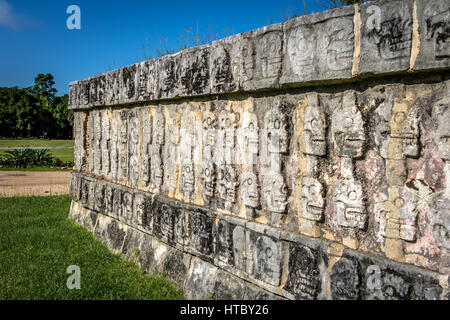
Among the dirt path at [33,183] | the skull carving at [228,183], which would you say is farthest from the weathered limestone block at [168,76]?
the dirt path at [33,183]

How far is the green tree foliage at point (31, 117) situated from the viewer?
142ft

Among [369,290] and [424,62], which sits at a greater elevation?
[424,62]

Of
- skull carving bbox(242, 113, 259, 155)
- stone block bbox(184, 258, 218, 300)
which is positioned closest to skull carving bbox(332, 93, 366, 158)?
skull carving bbox(242, 113, 259, 155)

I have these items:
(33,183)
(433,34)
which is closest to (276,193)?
(433,34)

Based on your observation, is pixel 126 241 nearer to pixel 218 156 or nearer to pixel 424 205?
pixel 218 156

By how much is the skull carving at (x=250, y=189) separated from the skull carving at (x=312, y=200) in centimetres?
40

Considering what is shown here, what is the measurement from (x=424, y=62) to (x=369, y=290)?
1057 mm

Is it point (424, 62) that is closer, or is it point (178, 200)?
point (424, 62)

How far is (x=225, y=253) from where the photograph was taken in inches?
113

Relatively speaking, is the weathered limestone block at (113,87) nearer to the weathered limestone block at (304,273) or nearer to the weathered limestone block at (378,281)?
the weathered limestone block at (304,273)

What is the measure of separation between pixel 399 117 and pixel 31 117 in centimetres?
4785

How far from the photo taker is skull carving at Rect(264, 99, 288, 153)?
2.45 meters

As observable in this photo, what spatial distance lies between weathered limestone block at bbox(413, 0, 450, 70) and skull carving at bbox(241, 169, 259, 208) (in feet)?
4.01
